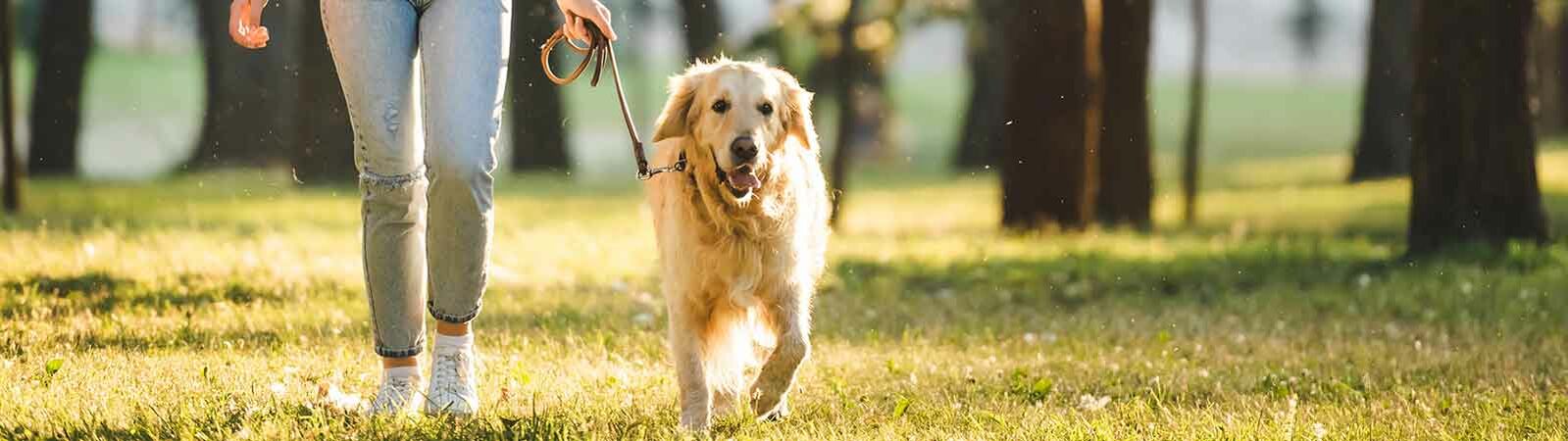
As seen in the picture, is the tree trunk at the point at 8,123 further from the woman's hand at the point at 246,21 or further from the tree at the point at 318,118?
the woman's hand at the point at 246,21

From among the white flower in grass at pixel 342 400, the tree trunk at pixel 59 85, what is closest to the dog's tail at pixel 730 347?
the white flower in grass at pixel 342 400

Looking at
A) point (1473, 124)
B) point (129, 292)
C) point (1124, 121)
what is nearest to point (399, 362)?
point (129, 292)

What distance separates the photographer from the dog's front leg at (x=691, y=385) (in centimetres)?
533

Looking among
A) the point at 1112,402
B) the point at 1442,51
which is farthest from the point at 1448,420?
the point at 1442,51

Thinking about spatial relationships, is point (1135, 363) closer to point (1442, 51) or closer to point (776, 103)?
point (776, 103)

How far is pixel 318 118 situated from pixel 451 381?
16.4m

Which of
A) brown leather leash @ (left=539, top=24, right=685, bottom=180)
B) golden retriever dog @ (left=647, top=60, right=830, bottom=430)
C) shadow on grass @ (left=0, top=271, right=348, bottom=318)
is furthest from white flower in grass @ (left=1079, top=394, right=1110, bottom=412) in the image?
shadow on grass @ (left=0, top=271, right=348, bottom=318)

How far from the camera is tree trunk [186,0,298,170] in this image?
2423 centimetres

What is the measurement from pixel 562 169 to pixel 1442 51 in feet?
60.8

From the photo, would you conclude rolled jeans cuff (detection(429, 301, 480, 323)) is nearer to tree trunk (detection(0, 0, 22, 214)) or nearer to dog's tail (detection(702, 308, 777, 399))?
dog's tail (detection(702, 308, 777, 399))

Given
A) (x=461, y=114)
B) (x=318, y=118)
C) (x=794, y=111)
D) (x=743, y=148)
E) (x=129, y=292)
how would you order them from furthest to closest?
(x=318, y=118), (x=129, y=292), (x=794, y=111), (x=743, y=148), (x=461, y=114)

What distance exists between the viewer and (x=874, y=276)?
36.7 ft

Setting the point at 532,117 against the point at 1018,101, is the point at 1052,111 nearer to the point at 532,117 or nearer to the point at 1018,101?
the point at 1018,101

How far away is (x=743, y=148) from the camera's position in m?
5.14
